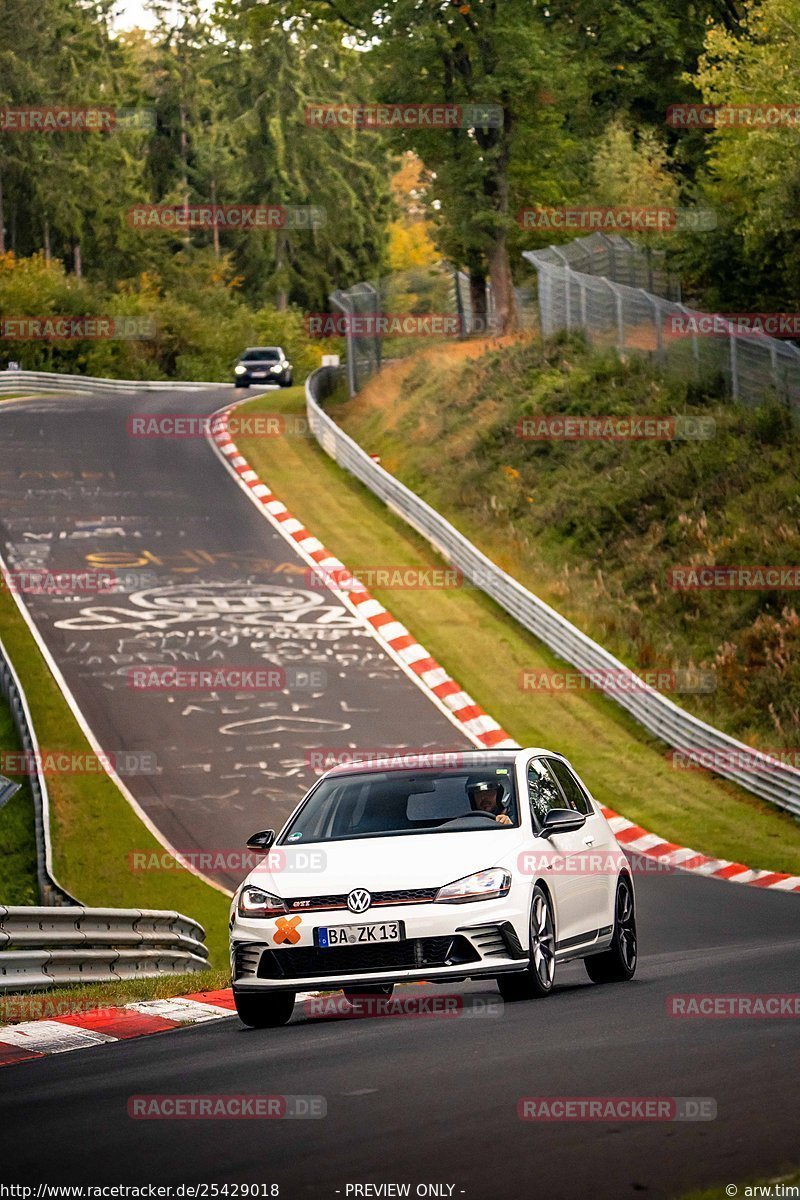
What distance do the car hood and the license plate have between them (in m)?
0.20

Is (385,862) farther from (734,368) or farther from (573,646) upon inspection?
(734,368)

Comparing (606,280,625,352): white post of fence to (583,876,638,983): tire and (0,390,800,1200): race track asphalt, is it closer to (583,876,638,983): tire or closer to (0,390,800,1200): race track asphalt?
(0,390,800,1200): race track asphalt

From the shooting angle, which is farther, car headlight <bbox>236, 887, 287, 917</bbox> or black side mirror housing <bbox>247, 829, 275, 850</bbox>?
black side mirror housing <bbox>247, 829, 275, 850</bbox>

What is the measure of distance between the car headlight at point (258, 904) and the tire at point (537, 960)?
1362mm

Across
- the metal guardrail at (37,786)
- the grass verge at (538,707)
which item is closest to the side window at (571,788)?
the metal guardrail at (37,786)

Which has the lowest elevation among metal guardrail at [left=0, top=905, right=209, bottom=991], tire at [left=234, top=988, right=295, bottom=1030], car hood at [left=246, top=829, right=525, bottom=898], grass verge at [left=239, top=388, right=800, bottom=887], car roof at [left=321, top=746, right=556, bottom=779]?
grass verge at [left=239, top=388, right=800, bottom=887]

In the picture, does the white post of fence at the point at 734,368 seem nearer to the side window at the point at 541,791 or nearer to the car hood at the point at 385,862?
the side window at the point at 541,791

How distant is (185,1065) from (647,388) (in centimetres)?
3141

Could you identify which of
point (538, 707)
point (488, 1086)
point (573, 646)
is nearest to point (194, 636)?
point (538, 707)

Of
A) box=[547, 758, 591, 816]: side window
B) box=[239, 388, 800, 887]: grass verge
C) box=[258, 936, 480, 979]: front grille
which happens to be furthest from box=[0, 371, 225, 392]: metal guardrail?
box=[258, 936, 480, 979]: front grille

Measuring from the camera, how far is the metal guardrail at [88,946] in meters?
12.8

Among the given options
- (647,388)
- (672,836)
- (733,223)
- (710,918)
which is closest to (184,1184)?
(710,918)

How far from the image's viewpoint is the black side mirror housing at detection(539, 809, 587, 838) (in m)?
11.1

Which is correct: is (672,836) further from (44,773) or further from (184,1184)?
(184,1184)
